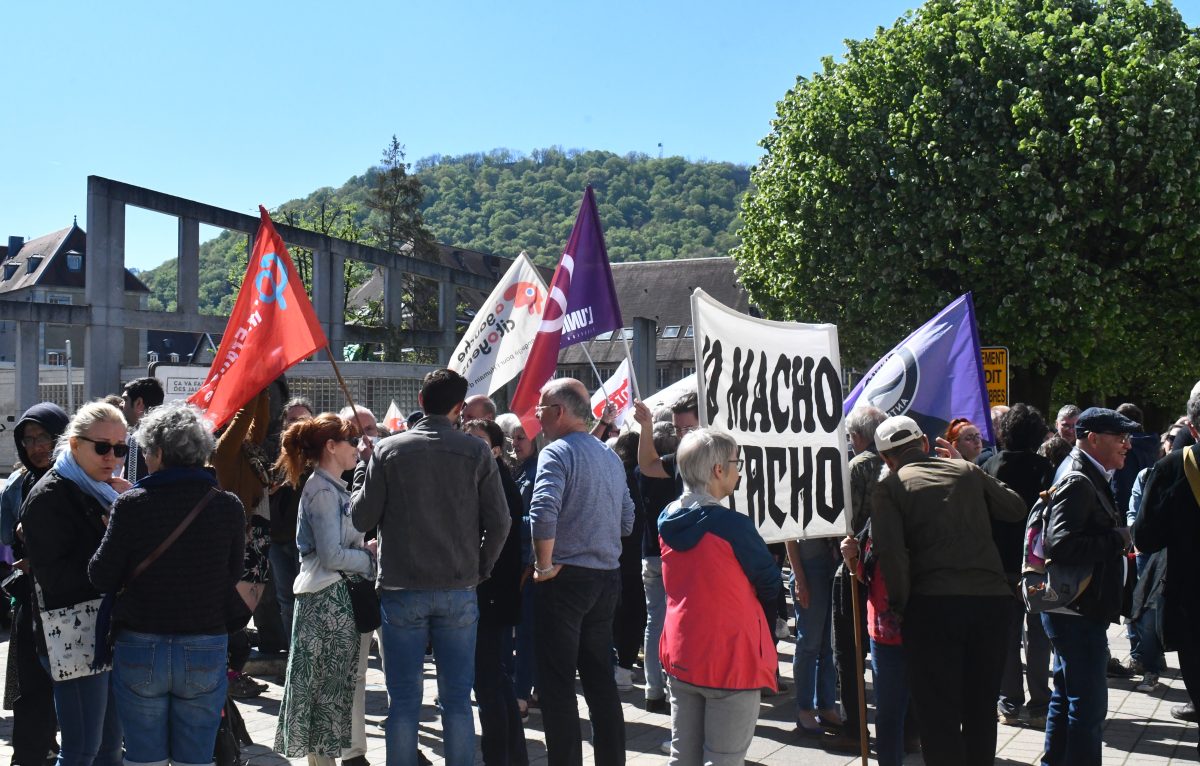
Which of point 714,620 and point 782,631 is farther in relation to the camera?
point 782,631

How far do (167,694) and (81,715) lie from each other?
31.0 inches

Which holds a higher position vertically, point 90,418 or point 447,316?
point 447,316

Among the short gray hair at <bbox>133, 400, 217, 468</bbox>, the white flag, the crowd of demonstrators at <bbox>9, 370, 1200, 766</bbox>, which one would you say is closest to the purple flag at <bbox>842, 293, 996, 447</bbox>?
the crowd of demonstrators at <bbox>9, 370, 1200, 766</bbox>

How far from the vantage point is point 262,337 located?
744cm

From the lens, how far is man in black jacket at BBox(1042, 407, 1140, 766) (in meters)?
5.76

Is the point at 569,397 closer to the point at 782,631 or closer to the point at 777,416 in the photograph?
the point at 777,416

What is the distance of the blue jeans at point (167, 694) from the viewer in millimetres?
4672

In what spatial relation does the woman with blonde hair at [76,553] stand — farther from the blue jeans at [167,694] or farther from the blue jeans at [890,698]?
the blue jeans at [890,698]

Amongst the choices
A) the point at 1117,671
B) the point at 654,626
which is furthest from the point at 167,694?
the point at 1117,671

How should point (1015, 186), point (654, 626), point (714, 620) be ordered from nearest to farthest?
point (714, 620), point (654, 626), point (1015, 186)

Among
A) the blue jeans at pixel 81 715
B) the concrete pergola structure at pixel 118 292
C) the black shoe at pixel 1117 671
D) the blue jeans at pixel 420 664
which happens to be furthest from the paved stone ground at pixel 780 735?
the concrete pergola structure at pixel 118 292

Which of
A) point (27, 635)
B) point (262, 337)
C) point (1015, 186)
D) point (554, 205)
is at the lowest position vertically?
point (27, 635)

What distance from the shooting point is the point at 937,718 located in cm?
536

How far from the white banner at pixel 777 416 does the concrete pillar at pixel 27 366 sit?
94.2ft
